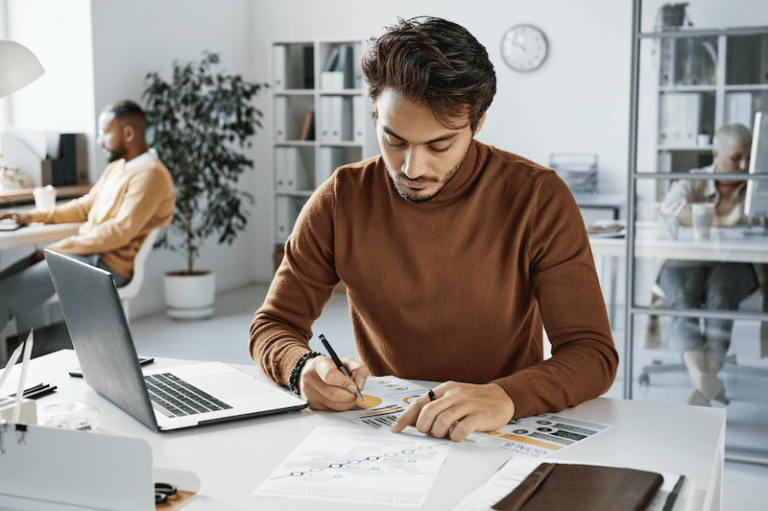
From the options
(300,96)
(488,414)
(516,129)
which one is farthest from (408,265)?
(300,96)

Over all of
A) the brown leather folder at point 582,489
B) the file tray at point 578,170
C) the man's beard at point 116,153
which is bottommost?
the brown leather folder at point 582,489

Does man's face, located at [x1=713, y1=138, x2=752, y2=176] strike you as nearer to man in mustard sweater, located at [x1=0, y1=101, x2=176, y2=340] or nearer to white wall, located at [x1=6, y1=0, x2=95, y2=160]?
man in mustard sweater, located at [x1=0, y1=101, x2=176, y2=340]

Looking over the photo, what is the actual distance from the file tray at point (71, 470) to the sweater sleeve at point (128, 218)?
9.49 ft

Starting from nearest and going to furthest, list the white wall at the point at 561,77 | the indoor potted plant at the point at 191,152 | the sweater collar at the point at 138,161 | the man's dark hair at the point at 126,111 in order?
the sweater collar at the point at 138,161 < the man's dark hair at the point at 126,111 < the indoor potted plant at the point at 191,152 < the white wall at the point at 561,77

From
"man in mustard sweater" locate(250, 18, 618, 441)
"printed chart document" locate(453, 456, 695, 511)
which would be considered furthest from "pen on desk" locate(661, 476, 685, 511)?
"man in mustard sweater" locate(250, 18, 618, 441)

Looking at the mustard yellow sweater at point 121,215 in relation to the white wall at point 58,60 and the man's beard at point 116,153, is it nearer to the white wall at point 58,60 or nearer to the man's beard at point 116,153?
the man's beard at point 116,153

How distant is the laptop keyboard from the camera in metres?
1.17

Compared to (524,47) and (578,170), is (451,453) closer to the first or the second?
(578,170)

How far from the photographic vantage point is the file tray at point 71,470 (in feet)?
2.62

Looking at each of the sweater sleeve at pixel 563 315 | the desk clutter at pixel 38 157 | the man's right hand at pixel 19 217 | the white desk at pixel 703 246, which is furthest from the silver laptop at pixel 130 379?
the desk clutter at pixel 38 157

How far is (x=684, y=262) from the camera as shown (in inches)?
115

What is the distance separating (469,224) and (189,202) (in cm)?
372

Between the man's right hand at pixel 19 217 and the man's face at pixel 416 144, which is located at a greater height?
the man's face at pixel 416 144

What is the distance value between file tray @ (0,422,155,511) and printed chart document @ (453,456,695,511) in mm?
345
